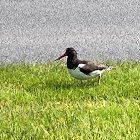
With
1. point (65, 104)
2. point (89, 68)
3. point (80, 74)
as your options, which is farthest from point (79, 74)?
point (65, 104)

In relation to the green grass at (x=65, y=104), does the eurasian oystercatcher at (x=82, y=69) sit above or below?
above

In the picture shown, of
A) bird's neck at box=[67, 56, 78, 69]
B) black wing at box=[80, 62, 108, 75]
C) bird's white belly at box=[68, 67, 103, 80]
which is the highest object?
bird's neck at box=[67, 56, 78, 69]

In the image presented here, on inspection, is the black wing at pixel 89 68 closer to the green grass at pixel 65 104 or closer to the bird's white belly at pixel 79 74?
the bird's white belly at pixel 79 74

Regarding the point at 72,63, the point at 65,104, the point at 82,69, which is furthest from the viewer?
the point at 72,63

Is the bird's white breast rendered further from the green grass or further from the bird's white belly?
the green grass

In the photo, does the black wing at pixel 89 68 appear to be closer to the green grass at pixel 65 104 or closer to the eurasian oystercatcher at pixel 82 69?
the eurasian oystercatcher at pixel 82 69

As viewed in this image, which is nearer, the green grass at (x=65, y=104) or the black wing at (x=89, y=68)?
the green grass at (x=65, y=104)

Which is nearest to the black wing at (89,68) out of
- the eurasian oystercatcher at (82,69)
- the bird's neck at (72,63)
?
the eurasian oystercatcher at (82,69)

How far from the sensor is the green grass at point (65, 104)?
4.67m

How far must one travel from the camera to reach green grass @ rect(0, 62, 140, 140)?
467 centimetres

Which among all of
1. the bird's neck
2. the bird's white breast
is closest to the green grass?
the bird's white breast

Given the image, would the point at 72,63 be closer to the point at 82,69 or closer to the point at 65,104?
the point at 82,69

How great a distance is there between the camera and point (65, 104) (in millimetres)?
5531

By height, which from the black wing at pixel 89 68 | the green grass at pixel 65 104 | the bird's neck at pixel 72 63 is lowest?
the green grass at pixel 65 104
